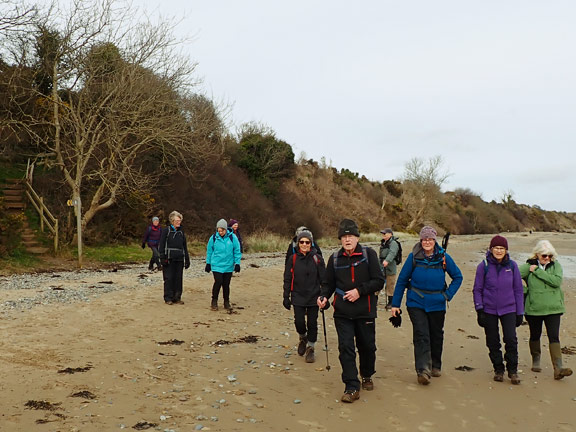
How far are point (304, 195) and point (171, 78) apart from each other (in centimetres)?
2899

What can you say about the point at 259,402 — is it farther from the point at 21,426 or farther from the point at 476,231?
the point at 476,231

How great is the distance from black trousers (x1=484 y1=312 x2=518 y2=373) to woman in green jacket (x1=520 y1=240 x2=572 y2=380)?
521 mm

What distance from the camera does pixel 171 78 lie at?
21.1 metres

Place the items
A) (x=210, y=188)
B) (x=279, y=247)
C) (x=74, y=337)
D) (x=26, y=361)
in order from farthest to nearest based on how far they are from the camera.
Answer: (x=210, y=188) → (x=279, y=247) → (x=74, y=337) → (x=26, y=361)

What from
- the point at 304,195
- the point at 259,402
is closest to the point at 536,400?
the point at 259,402

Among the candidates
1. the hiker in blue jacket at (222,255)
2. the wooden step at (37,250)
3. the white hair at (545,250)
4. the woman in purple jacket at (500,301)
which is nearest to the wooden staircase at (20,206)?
the wooden step at (37,250)

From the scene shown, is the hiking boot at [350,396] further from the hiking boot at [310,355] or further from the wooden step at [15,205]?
the wooden step at [15,205]

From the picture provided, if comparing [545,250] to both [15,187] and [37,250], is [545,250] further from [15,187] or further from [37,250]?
[15,187]

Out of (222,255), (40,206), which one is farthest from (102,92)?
(222,255)

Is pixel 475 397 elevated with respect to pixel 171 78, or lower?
lower

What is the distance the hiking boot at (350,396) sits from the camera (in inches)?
200

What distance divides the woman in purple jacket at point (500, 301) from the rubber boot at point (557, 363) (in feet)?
1.86

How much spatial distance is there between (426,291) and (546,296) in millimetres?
1641

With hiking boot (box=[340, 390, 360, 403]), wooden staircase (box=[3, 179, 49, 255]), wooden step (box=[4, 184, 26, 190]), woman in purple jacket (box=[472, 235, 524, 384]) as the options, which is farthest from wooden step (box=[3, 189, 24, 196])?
woman in purple jacket (box=[472, 235, 524, 384])
